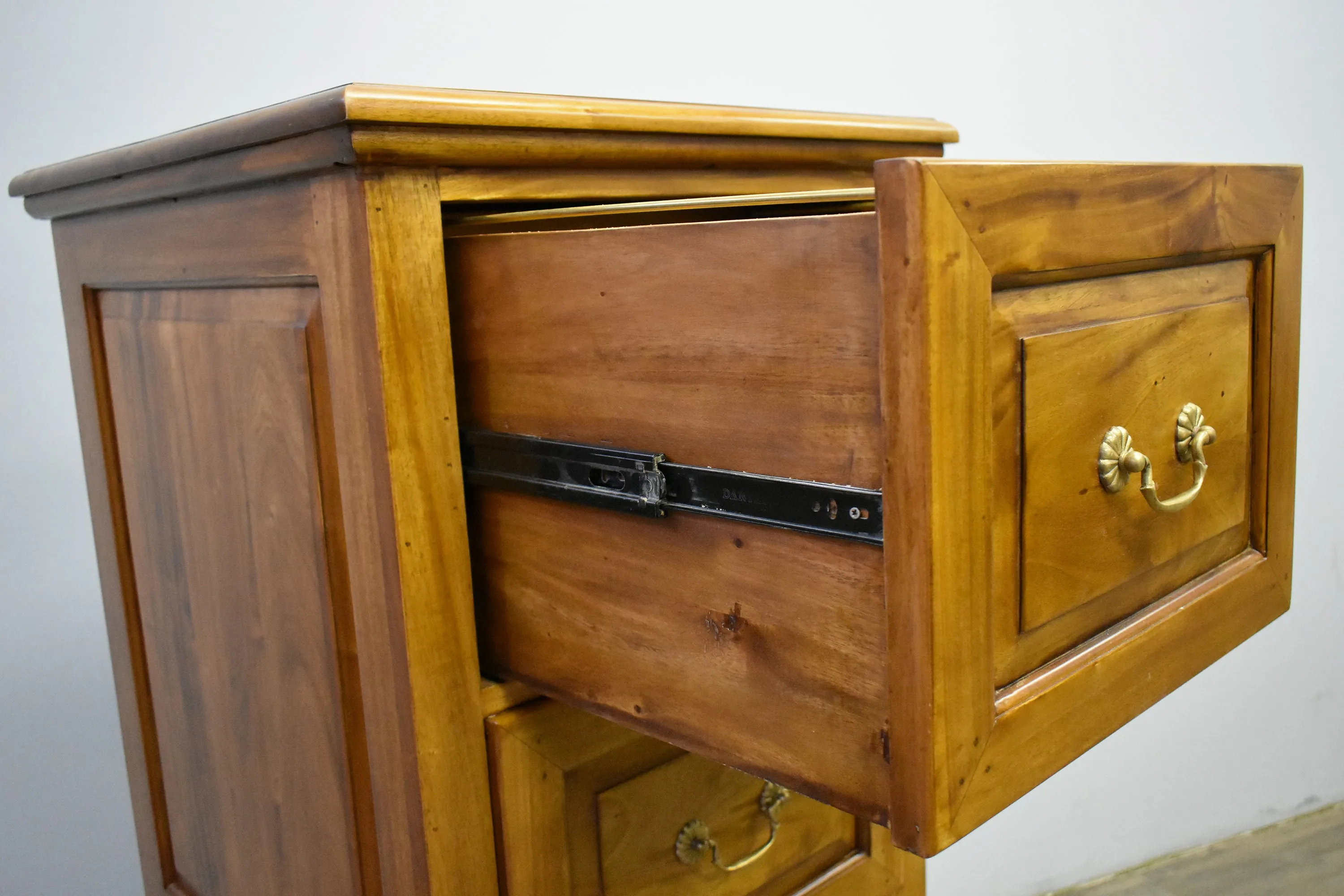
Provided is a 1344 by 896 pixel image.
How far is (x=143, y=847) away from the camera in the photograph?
1096mm

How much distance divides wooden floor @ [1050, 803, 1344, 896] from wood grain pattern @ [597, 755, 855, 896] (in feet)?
3.98

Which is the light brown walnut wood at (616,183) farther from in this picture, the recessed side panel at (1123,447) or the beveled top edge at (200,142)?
the recessed side panel at (1123,447)

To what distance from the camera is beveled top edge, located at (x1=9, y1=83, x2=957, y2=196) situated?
2.05 feet

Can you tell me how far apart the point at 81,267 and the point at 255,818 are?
48cm

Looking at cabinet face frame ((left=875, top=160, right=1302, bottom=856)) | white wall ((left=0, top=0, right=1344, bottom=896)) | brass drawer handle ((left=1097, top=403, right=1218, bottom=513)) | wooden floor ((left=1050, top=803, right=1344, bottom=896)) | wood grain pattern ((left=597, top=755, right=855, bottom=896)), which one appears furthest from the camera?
wooden floor ((left=1050, top=803, right=1344, bottom=896))

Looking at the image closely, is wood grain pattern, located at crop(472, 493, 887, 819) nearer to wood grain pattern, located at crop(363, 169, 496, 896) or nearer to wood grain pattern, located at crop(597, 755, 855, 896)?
wood grain pattern, located at crop(363, 169, 496, 896)

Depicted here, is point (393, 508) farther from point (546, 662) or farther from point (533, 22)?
point (533, 22)

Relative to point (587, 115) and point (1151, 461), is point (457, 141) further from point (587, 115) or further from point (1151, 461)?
point (1151, 461)

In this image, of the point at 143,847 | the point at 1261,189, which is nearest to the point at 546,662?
the point at 1261,189

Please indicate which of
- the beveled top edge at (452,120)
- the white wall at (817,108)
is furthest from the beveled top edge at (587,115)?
the white wall at (817,108)

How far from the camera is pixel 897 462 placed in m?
0.47

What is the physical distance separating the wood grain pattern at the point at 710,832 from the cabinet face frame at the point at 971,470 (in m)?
0.34

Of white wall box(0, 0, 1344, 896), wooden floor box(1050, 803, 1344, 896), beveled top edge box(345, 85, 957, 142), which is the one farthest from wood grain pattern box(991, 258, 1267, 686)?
wooden floor box(1050, 803, 1344, 896)

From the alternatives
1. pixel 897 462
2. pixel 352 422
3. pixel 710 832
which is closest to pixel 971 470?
pixel 897 462
